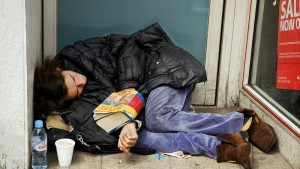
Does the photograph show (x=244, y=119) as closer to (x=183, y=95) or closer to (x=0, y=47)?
(x=183, y=95)

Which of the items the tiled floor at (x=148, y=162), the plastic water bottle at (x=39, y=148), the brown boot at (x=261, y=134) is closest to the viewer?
the plastic water bottle at (x=39, y=148)

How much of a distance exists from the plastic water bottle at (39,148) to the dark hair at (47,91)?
253mm

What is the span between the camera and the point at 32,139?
2.80 metres

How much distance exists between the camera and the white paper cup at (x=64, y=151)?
281 centimetres

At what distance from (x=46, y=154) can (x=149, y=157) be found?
0.69 meters

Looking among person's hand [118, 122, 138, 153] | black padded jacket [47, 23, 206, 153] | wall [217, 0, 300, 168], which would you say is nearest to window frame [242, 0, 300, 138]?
wall [217, 0, 300, 168]

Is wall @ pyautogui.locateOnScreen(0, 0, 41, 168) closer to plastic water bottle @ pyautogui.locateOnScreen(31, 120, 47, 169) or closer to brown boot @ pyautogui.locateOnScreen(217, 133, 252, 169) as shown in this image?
plastic water bottle @ pyautogui.locateOnScreen(31, 120, 47, 169)

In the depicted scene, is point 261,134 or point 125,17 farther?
point 125,17

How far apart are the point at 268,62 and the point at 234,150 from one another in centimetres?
106

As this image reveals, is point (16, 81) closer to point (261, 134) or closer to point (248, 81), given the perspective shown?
point (261, 134)

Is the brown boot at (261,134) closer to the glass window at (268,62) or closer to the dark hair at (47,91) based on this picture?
the glass window at (268,62)

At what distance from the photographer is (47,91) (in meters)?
3.02

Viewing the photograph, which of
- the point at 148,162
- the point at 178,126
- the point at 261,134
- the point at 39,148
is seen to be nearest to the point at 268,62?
the point at 261,134

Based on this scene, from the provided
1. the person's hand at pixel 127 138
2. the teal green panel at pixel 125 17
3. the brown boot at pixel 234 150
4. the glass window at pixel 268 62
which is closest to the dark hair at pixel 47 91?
the person's hand at pixel 127 138
